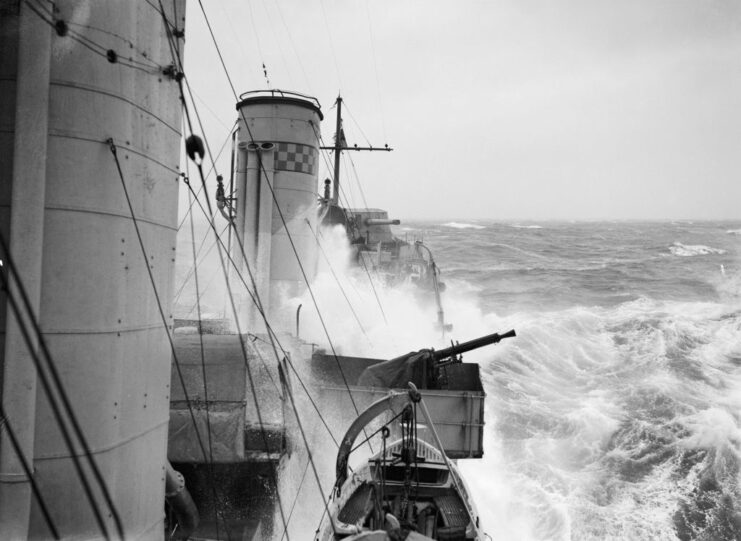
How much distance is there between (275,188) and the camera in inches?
632

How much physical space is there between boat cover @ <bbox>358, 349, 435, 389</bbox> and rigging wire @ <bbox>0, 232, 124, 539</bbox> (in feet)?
26.9

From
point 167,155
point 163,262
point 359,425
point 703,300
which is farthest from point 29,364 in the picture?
point 703,300

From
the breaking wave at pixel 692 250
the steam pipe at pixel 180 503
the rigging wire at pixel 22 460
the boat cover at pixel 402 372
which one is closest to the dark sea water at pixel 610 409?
the boat cover at pixel 402 372

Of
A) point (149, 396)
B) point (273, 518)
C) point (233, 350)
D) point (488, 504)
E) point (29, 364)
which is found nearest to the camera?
point (29, 364)

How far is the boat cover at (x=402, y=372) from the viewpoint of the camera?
12.3m

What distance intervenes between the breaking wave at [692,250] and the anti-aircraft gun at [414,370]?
60450 mm

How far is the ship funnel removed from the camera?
50.9ft

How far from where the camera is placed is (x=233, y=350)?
8.61m

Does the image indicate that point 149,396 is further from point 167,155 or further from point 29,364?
point 167,155

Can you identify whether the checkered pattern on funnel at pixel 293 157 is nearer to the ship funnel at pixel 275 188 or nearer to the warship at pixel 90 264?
the ship funnel at pixel 275 188

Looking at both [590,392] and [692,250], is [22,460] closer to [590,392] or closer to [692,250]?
[590,392]

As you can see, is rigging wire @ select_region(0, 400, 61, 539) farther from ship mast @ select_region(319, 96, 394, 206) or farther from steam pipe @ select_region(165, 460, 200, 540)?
ship mast @ select_region(319, 96, 394, 206)

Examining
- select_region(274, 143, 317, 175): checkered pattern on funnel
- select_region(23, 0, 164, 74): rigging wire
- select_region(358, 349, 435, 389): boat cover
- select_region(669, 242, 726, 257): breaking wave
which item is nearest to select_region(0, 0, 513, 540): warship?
select_region(23, 0, 164, 74): rigging wire

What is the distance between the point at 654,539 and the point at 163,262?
1277cm
